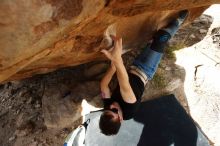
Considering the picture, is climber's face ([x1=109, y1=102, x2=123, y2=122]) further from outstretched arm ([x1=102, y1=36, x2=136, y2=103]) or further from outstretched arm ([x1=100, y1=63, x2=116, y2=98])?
outstretched arm ([x1=100, y1=63, x2=116, y2=98])

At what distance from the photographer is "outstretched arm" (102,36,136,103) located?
362 centimetres

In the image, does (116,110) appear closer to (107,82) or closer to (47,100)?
(107,82)

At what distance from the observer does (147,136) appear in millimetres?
5117

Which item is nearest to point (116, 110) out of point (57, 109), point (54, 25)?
point (57, 109)

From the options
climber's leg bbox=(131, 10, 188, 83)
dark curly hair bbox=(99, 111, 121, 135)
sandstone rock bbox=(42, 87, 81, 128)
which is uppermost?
climber's leg bbox=(131, 10, 188, 83)

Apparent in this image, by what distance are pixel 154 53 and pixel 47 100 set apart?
184 centimetres

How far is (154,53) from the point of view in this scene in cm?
446

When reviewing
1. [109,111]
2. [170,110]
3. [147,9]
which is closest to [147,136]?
[170,110]

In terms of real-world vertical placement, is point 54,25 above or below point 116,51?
above

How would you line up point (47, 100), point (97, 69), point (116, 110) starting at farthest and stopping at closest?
point (47, 100)
point (97, 69)
point (116, 110)

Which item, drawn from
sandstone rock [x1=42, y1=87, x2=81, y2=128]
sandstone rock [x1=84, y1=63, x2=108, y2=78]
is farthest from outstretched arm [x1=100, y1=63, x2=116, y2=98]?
sandstone rock [x1=42, y1=87, x2=81, y2=128]

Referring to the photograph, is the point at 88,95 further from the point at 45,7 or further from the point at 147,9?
the point at 45,7

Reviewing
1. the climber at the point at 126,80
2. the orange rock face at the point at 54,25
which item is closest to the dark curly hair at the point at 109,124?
the climber at the point at 126,80

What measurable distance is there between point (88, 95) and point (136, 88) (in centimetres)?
109
